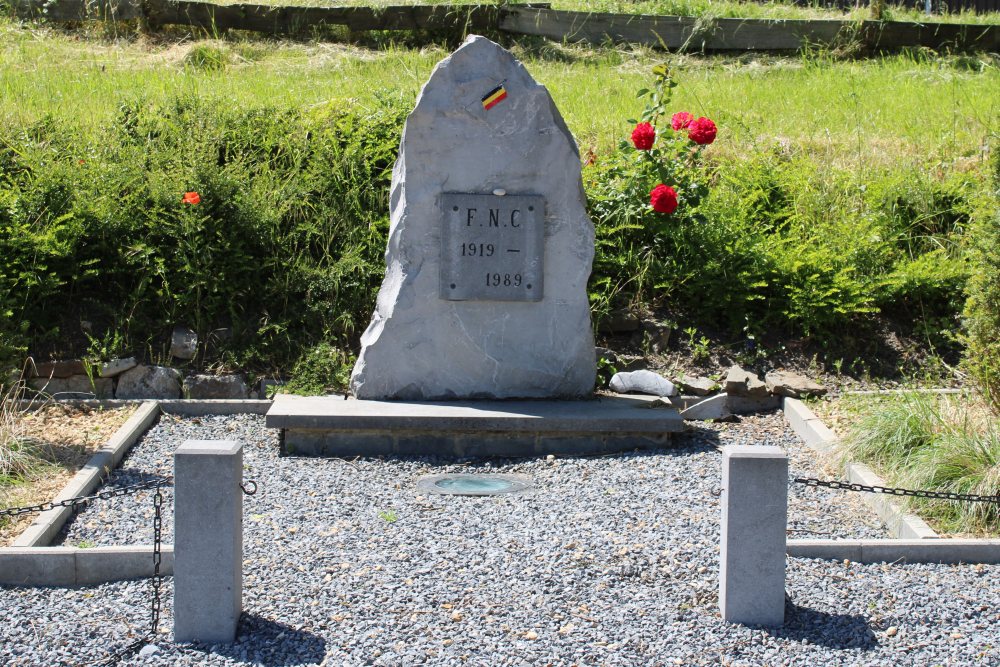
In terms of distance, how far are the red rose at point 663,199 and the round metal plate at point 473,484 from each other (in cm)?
273

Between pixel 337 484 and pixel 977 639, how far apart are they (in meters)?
3.20

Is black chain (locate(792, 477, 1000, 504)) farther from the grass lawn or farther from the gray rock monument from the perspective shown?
the grass lawn

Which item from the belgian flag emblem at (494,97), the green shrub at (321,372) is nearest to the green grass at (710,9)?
the green shrub at (321,372)

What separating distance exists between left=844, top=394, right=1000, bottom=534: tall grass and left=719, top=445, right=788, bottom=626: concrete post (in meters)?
1.52

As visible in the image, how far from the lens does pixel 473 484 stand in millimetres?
5832

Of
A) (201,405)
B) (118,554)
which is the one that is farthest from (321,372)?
(118,554)

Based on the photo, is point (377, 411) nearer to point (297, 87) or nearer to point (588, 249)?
point (588, 249)

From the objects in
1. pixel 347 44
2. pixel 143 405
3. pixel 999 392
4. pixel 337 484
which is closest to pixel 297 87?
pixel 347 44

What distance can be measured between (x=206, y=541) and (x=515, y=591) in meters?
1.27

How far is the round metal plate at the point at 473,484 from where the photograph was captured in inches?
223

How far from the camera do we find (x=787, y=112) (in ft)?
34.9

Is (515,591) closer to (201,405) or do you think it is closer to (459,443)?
(459,443)

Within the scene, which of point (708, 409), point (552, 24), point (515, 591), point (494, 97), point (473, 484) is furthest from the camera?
point (552, 24)

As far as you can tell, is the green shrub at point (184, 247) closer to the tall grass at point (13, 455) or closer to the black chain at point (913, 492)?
the tall grass at point (13, 455)
